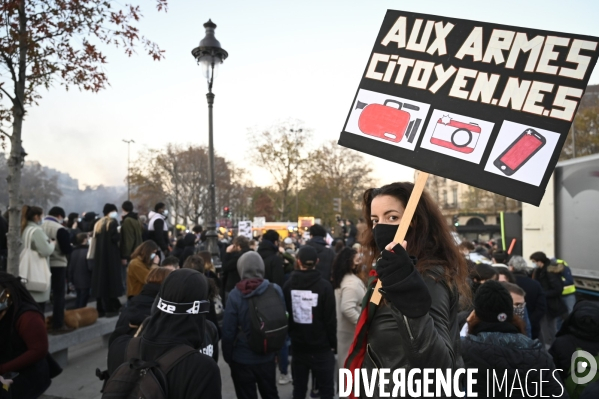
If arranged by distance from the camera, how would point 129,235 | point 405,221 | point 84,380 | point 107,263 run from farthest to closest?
point 129,235
point 107,263
point 84,380
point 405,221

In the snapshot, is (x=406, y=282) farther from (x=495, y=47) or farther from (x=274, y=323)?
(x=274, y=323)

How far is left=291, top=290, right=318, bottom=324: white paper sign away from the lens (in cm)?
457

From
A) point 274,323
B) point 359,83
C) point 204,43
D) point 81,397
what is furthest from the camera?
point 204,43

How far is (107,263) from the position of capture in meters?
7.23

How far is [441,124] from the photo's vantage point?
2076mm

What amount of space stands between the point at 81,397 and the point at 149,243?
202 cm

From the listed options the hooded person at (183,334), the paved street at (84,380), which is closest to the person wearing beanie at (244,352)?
the paved street at (84,380)

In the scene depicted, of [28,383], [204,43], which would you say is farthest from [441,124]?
[204,43]

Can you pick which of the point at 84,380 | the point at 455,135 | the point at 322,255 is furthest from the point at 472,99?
the point at 322,255

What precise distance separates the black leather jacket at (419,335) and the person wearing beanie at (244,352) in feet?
8.10

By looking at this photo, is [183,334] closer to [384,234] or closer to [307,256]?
[384,234]

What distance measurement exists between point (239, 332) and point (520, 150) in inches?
123

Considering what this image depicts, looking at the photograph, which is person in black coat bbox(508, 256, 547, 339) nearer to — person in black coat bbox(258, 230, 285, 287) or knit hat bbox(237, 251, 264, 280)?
person in black coat bbox(258, 230, 285, 287)

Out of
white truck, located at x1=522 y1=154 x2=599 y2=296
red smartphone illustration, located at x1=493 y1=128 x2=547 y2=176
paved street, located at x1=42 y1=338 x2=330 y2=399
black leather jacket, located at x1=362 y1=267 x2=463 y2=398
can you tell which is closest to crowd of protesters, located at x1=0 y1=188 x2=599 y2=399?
black leather jacket, located at x1=362 y1=267 x2=463 y2=398
